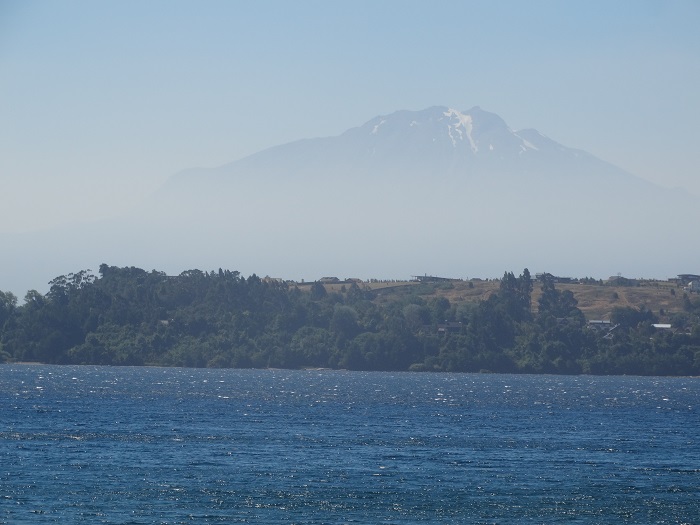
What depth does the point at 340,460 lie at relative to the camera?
3130 inches

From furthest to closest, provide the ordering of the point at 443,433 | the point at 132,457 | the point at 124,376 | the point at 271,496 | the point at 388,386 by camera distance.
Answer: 1. the point at 124,376
2. the point at 388,386
3. the point at 443,433
4. the point at 132,457
5. the point at 271,496

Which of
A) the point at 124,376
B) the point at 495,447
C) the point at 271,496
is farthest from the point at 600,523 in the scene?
the point at 124,376

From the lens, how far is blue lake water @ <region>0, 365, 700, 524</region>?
61.3 meters

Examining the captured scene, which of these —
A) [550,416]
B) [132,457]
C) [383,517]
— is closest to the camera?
[383,517]

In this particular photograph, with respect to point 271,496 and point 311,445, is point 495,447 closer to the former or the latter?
point 311,445

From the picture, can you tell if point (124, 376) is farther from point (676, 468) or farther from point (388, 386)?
point (676, 468)

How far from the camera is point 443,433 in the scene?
100 meters

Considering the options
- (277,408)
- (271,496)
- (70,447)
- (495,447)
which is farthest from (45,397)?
(271,496)

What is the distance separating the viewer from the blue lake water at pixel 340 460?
6131cm

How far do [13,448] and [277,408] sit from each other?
46775 mm

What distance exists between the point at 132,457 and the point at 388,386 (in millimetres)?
103782

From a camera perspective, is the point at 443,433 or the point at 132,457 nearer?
the point at 132,457

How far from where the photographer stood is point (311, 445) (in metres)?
88.1

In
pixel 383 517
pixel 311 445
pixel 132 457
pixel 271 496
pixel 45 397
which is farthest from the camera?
pixel 45 397
